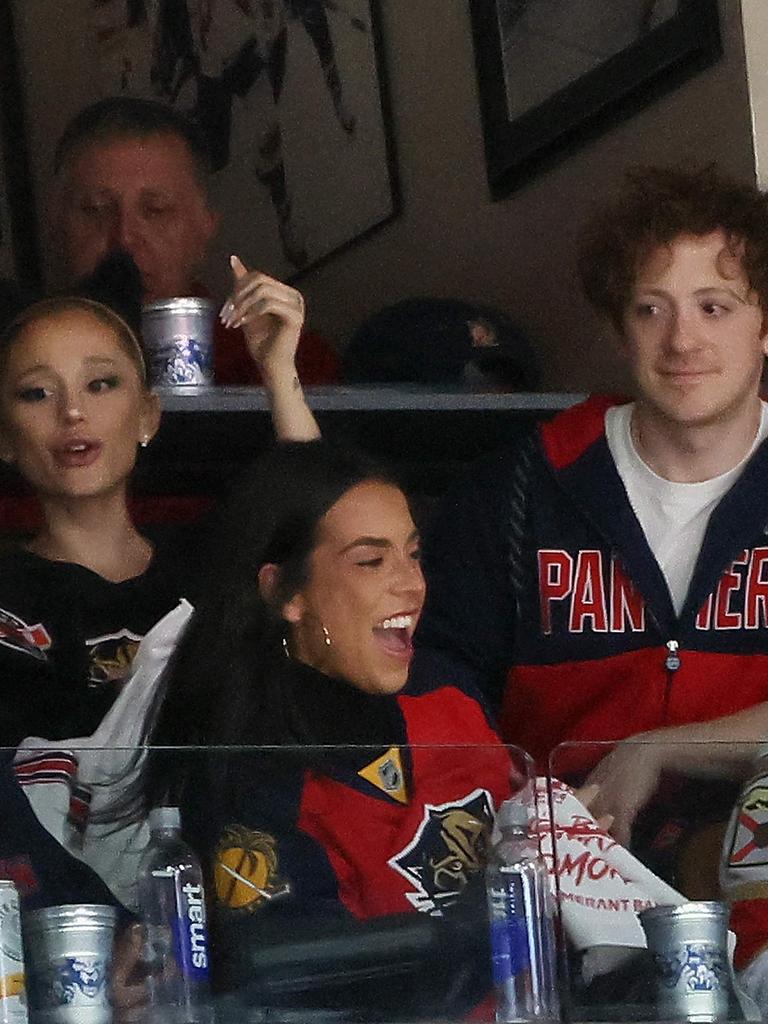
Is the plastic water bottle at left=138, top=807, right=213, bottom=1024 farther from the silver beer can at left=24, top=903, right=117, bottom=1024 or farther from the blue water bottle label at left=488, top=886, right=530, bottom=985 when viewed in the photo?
the blue water bottle label at left=488, top=886, right=530, bottom=985

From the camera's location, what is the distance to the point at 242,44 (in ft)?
11.7

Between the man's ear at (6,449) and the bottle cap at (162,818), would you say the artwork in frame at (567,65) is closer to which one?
the man's ear at (6,449)

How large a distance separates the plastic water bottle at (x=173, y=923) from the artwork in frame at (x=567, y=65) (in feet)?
4.52

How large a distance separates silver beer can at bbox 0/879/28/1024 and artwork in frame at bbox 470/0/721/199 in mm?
1483

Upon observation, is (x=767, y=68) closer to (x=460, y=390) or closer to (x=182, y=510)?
(x=460, y=390)

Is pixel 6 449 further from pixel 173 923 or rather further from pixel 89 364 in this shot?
pixel 173 923

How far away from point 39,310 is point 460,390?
1.69 ft

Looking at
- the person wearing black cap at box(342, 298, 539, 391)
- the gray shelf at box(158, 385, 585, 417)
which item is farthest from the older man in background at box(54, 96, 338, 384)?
the gray shelf at box(158, 385, 585, 417)

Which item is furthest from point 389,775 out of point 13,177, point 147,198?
point 13,177

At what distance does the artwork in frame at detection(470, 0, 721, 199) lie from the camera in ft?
8.57

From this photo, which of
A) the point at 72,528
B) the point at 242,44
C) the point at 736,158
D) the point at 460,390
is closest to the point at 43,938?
the point at 72,528

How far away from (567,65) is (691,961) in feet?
5.00

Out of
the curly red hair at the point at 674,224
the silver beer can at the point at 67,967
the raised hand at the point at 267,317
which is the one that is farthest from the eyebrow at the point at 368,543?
the silver beer can at the point at 67,967

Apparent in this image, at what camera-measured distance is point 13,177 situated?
155 inches
